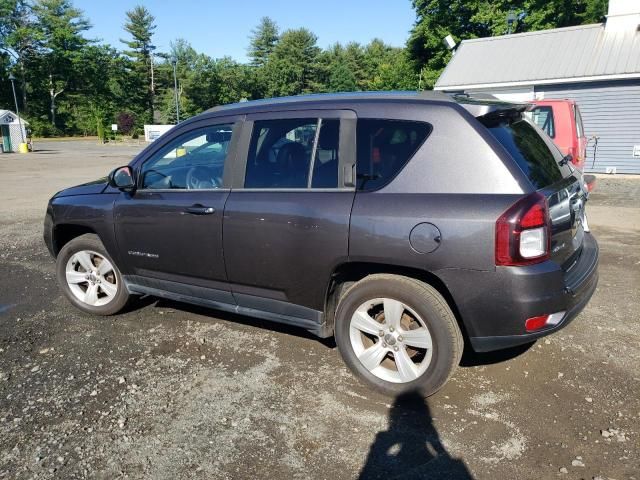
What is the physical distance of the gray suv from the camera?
9.33 feet

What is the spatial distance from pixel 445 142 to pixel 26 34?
78934 millimetres

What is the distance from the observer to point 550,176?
315 cm

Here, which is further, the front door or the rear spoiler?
the front door

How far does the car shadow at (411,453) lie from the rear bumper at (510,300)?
1.89ft

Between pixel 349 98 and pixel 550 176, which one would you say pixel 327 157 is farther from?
pixel 550 176

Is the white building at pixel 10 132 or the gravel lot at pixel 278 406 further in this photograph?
the white building at pixel 10 132

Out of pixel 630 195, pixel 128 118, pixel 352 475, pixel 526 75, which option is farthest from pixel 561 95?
pixel 128 118

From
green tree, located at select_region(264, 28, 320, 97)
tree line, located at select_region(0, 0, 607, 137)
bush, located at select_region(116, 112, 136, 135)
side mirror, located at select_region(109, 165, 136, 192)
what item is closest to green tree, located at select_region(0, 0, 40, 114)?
tree line, located at select_region(0, 0, 607, 137)

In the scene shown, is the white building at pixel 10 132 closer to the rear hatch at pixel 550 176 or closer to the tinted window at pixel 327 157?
the tinted window at pixel 327 157

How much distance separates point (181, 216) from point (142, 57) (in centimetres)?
8576

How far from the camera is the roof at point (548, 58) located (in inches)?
617

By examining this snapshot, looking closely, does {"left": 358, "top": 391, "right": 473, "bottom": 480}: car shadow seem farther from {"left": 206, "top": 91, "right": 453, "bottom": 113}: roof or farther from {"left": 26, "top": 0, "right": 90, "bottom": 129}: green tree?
{"left": 26, "top": 0, "right": 90, "bottom": 129}: green tree

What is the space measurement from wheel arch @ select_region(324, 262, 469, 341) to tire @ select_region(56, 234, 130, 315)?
2018mm

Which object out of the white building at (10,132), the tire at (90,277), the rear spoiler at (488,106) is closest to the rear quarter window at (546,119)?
the rear spoiler at (488,106)
